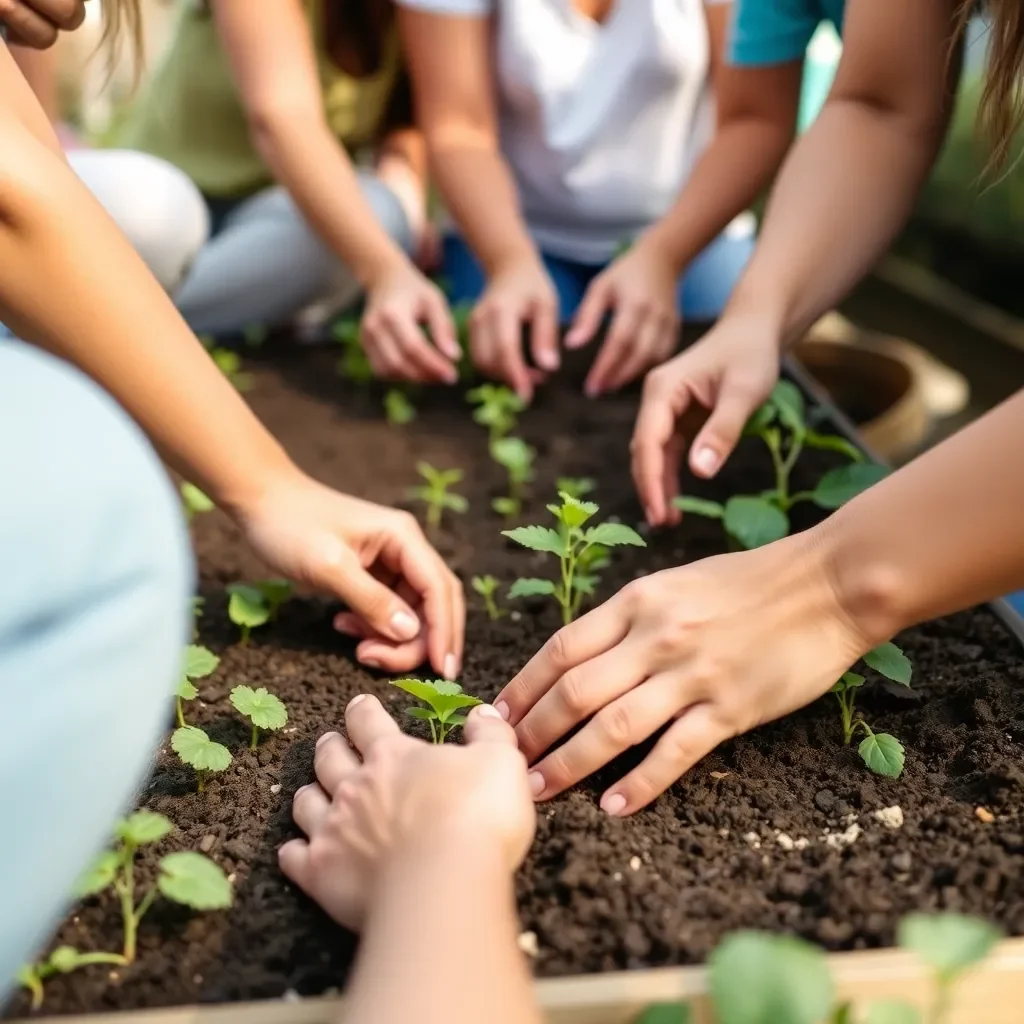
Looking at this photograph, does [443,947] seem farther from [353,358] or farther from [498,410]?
[353,358]

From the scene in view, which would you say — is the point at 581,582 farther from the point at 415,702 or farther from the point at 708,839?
the point at 708,839

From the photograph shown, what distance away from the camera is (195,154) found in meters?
2.34

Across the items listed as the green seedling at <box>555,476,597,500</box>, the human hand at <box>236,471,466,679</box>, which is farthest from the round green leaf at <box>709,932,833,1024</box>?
the green seedling at <box>555,476,597,500</box>

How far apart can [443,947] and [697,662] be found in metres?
0.30

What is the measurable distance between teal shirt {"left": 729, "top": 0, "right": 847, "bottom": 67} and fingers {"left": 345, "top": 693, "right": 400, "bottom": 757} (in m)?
1.17

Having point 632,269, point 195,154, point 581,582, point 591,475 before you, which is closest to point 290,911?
point 581,582

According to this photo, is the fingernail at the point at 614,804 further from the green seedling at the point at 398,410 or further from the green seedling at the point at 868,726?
the green seedling at the point at 398,410

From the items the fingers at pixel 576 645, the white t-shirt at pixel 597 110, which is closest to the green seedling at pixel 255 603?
the fingers at pixel 576 645

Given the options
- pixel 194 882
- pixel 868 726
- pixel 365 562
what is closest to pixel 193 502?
pixel 365 562

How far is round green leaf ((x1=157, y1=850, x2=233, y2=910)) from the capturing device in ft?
2.27

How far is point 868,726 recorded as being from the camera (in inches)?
35.4

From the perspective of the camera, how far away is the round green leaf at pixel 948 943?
1.86 feet

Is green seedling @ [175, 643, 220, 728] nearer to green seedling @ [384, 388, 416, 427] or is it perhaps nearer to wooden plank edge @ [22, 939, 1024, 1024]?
wooden plank edge @ [22, 939, 1024, 1024]

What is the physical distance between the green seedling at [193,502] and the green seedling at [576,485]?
1.49ft
